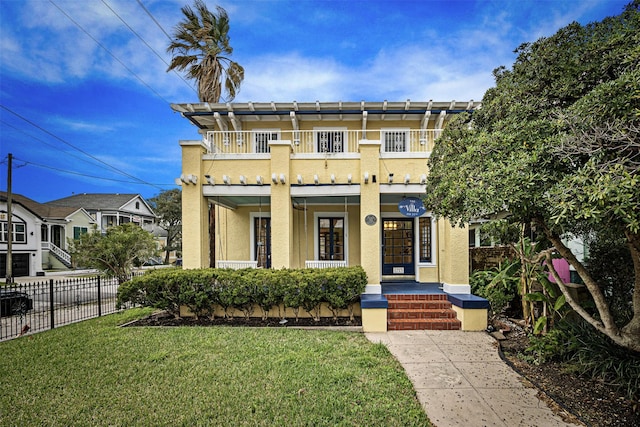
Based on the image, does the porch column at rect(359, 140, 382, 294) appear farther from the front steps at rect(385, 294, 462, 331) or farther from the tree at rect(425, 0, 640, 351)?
the tree at rect(425, 0, 640, 351)

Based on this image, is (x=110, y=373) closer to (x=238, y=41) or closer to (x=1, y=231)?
(x=238, y=41)

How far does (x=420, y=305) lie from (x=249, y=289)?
4.70 metres

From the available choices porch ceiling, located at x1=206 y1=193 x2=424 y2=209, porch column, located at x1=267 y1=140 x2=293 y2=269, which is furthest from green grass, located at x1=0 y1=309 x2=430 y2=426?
porch ceiling, located at x1=206 y1=193 x2=424 y2=209

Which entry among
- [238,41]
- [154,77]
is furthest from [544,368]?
[154,77]

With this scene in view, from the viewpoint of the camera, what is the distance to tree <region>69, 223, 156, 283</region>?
12.6 meters

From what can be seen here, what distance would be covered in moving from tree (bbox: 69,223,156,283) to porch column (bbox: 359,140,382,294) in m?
10.6

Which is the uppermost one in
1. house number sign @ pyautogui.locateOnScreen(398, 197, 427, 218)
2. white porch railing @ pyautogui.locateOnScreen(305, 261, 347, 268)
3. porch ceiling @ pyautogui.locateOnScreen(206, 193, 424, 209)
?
porch ceiling @ pyautogui.locateOnScreen(206, 193, 424, 209)

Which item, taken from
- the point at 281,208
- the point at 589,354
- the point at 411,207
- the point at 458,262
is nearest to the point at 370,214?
the point at 411,207

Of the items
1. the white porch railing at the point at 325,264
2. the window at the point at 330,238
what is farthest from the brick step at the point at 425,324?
the window at the point at 330,238

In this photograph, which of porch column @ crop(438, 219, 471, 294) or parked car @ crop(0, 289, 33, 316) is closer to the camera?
porch column @ crop(438, 219, 471, 294)

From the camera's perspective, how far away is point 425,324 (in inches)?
292

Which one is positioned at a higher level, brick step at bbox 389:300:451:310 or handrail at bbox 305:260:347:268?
handrail at bbox 305:260:347:268

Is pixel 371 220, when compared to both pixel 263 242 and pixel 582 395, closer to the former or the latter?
pixel 263 242

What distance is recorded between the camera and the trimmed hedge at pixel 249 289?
7613 mm
